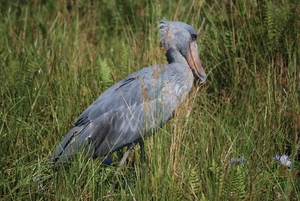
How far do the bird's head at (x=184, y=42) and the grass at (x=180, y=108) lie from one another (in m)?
0.14

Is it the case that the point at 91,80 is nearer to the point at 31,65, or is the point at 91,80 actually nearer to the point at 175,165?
the point at 31,65

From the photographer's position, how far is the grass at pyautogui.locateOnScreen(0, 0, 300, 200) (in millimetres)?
4180

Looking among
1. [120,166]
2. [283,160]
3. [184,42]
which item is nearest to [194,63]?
[184,42]

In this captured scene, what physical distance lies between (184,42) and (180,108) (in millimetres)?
705

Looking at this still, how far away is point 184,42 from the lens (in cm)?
540

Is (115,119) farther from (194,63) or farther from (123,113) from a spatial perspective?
(194,63)

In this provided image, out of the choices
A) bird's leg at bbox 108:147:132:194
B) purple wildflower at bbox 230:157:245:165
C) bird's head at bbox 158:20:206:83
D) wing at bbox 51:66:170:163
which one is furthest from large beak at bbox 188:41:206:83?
purple wildflower at bbox 230:157:245:165

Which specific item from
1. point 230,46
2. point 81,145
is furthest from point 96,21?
point 81,145

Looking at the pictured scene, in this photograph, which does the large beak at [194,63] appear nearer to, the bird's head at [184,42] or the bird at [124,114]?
the bird's head at [184,42]

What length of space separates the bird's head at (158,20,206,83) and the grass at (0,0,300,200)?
0.14m

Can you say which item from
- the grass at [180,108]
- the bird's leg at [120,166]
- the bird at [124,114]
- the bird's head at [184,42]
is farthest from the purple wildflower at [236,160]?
the bird's head at [184,42]

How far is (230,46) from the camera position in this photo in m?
5.90

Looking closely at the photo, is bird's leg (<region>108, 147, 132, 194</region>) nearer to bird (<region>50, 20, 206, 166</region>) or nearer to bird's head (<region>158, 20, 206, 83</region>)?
bird (<region>50, 20, 206, 166</region>)

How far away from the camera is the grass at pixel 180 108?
13.7ft
